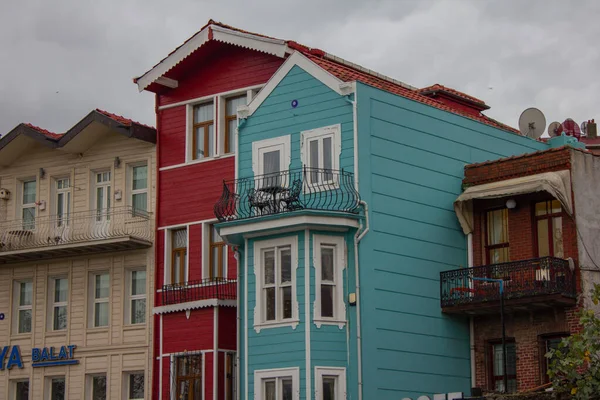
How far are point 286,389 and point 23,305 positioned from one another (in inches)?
482

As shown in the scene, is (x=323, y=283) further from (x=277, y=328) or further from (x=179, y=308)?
(x=179, y=308)

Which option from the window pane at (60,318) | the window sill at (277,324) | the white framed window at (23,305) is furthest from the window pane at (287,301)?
the white framed window at (23,305)

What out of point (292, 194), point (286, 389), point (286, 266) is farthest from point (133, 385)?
point (292, 194)

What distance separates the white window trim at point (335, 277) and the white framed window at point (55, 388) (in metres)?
11.1

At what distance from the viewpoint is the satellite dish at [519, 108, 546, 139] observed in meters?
34.8

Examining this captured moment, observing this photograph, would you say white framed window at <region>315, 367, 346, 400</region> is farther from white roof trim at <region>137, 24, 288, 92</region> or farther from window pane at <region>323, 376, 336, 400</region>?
white roof trim at <region>137, 24, 288, 92</region>

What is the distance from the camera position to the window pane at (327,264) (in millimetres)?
28438

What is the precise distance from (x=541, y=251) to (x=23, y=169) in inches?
666

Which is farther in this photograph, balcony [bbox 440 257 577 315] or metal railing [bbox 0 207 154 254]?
metal railing [bbox 0 207 154 254]

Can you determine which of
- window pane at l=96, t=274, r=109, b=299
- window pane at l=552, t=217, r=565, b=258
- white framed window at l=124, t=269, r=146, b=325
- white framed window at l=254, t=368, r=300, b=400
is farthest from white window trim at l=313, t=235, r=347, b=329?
window pane at l=96, t=274, r=109, b=299

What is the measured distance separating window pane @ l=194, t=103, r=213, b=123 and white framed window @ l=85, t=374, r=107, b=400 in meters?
7.86

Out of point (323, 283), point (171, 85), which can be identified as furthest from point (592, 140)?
point (323, 283)

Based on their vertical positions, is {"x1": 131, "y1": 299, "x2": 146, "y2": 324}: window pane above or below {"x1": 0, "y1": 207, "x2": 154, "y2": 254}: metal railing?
→ below

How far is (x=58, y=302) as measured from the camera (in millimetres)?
36656
